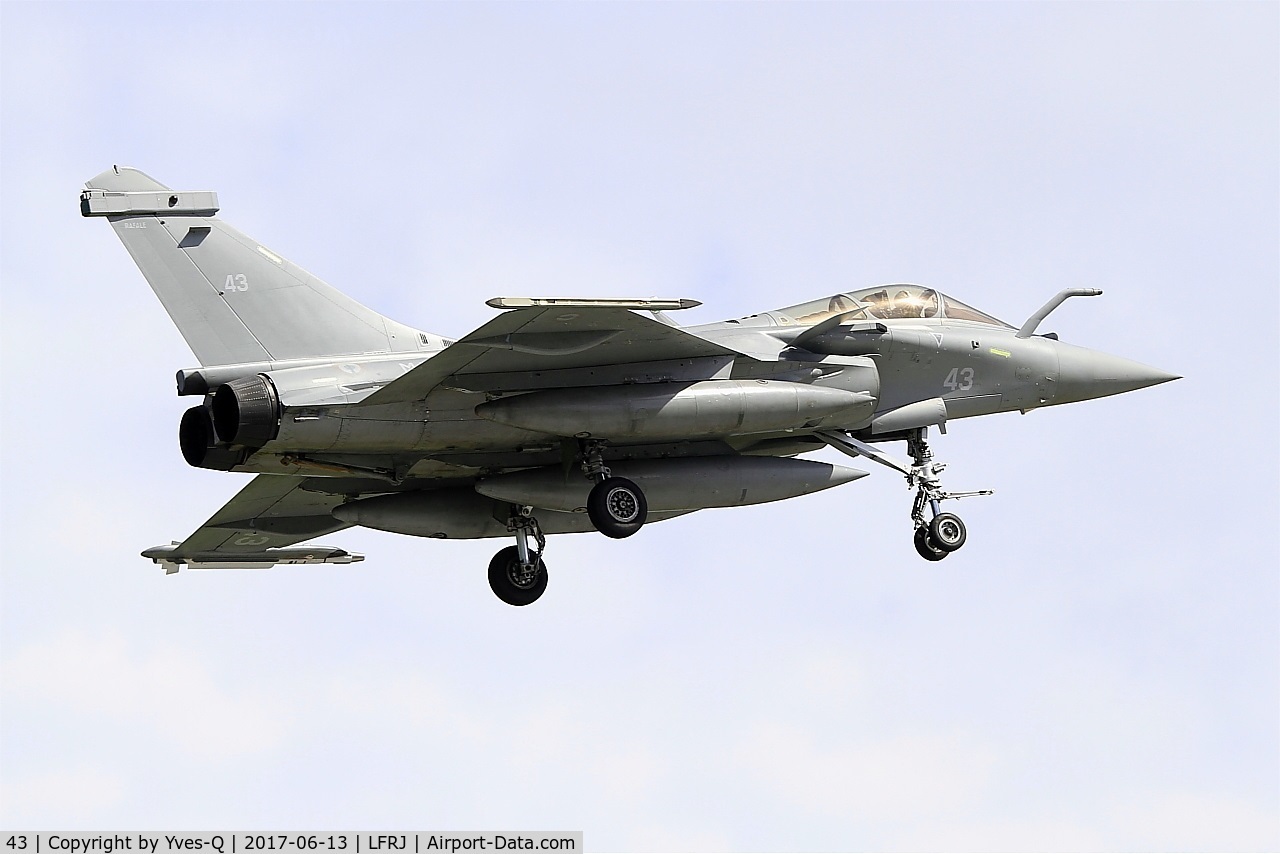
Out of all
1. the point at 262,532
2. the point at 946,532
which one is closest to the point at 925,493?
the point at 946,532

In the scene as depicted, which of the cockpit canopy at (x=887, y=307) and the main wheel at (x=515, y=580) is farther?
the main wheel at (x=515, y=580)

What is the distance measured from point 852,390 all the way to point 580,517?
3384 millimetres

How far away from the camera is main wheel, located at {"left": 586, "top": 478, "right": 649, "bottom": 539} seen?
18984 mm

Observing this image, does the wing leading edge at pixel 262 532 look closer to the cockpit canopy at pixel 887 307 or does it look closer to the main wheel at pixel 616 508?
the main wheel at pixel 616 508

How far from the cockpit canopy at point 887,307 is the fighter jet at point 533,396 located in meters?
0.03

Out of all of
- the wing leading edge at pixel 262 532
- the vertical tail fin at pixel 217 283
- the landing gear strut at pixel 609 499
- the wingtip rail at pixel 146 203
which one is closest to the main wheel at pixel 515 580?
the wing leading edge at pixel 262 532

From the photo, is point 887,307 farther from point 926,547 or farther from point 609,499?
point 609,499

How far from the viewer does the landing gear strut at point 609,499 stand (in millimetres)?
18984

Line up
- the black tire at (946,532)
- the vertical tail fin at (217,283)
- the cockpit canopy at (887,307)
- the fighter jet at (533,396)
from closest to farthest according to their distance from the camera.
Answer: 1. the fighter jet at (533,396)
2. the vertical tail fin at (217,283)
3. the cockpit canopy at (887,307)
4. the black tire at (946,532)

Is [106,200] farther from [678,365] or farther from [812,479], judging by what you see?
[812,479]

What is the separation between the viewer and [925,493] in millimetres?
20938

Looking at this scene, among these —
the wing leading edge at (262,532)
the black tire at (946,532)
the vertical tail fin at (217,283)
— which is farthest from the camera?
the wing leading edge at (262,532)

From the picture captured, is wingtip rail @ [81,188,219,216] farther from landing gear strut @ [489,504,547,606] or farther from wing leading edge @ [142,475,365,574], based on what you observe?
landing gear strut @ [489,504,547,606]

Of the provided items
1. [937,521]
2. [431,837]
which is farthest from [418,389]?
[937,521]
